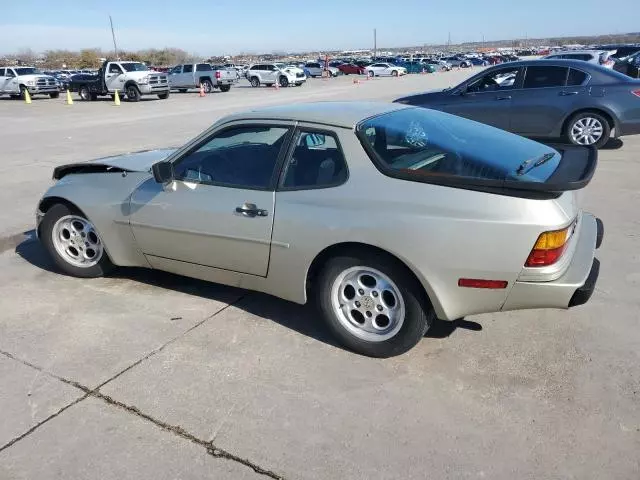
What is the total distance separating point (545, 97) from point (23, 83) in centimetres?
2690

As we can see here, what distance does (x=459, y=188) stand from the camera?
2.78 metres

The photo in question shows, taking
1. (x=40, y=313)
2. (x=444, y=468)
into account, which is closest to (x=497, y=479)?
(x=444, y=468)

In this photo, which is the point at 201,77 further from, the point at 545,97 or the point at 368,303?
the point at 368,303

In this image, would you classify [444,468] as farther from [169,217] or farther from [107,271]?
[107,271]

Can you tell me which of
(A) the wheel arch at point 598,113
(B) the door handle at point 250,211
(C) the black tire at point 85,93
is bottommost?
(C) the black tire at point 85,93

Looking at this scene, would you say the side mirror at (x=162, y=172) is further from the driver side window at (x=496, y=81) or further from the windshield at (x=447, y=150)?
the driver side window at (x=496, y=81)

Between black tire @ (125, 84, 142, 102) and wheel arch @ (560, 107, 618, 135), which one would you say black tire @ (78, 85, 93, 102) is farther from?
wheel arch @ (560, 107, 618, 135)

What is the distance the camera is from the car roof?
3209 mm

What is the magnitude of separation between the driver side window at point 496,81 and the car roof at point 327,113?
635 centimetres

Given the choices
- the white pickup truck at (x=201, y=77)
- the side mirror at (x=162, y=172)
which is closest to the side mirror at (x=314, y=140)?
the side mirror at (x=162, y=172)

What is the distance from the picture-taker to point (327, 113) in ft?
10.9

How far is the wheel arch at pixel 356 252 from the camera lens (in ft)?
9.49

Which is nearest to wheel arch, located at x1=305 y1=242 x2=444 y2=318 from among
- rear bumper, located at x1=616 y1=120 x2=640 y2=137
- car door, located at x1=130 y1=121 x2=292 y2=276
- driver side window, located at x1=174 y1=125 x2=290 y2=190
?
car door, located at x1=130 y1=121 x2=292 y2=276

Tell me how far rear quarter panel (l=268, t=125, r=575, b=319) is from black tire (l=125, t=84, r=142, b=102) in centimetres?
2403
